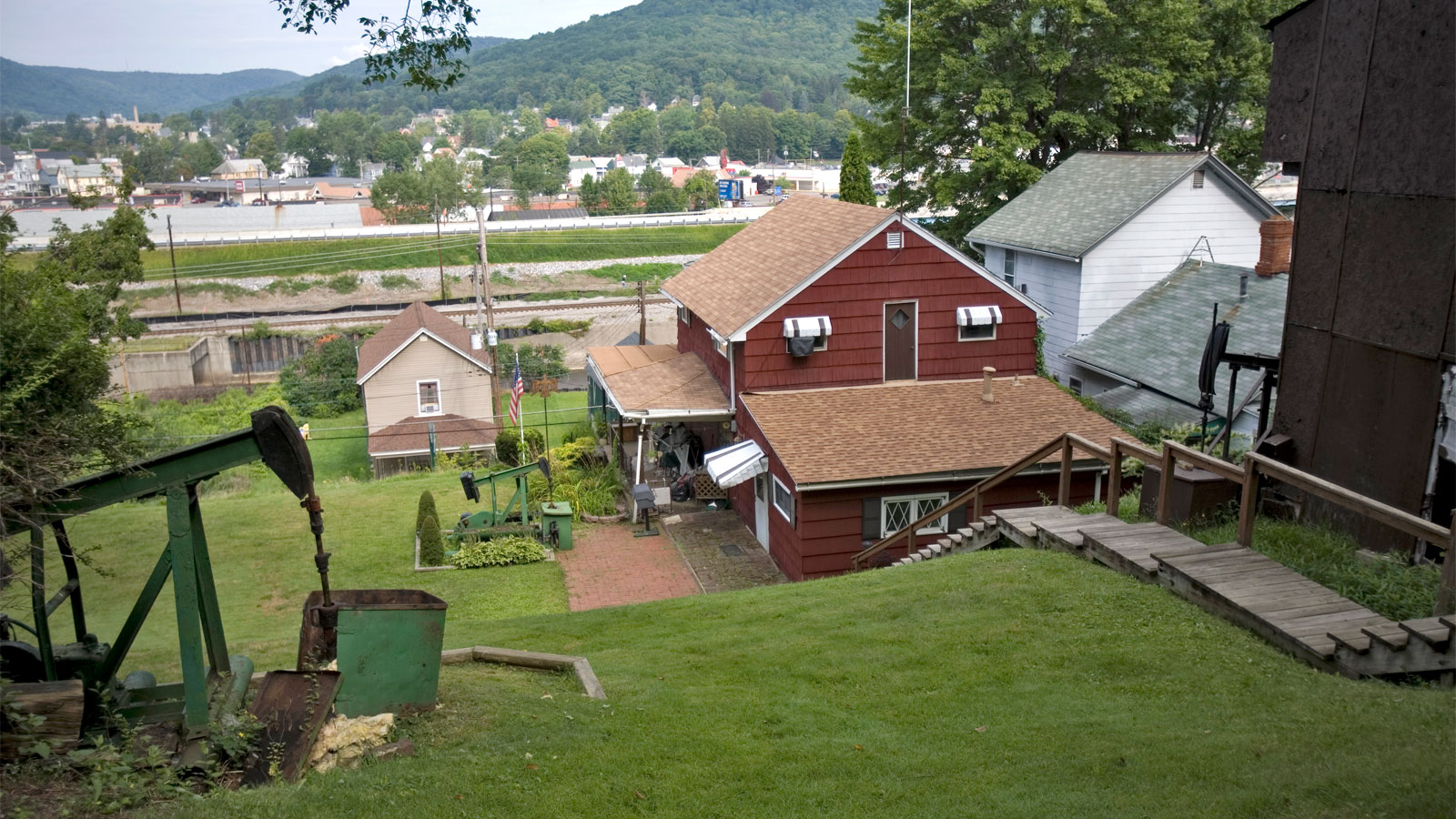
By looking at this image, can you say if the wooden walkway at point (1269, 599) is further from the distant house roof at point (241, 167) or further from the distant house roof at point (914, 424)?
the distant house roof at point (241, 167)

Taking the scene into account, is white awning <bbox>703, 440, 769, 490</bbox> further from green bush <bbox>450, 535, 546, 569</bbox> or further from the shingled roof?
green bush <bbox>450, 535, 546, 569</bbox>

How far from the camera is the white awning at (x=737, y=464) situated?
66.0 ft

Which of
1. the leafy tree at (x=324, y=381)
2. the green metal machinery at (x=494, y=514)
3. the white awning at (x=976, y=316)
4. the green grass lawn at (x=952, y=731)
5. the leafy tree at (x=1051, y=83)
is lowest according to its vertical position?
the leafy tree at (x=324, y=381)

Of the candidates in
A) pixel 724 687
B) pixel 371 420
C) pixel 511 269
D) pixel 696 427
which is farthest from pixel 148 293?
pixel 724 687

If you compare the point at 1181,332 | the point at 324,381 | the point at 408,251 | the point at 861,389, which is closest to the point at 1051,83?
the point at 1181,332

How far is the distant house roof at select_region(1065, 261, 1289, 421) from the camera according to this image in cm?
2095

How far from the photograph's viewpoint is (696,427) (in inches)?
1032

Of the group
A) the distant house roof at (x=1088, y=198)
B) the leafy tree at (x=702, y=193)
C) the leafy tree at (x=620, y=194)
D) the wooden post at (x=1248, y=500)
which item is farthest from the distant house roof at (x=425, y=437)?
the leafy tree at (x=702, y=193)

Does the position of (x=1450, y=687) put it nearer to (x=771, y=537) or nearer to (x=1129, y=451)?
(x=1129, y=451)

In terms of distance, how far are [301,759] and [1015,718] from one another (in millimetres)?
4747

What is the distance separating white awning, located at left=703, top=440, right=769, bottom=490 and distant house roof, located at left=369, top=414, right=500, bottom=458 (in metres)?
15.2

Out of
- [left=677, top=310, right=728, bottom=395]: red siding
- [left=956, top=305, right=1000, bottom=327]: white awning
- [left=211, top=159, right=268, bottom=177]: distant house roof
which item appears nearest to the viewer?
[left=956, top=305, right=1000, bottom=327]: white awning

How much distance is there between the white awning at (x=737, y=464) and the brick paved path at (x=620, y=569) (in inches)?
74.2

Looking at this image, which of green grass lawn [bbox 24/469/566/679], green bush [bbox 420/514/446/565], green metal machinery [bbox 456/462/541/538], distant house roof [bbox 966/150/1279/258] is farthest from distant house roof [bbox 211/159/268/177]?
green bush [bbox 420/514/446/565]
